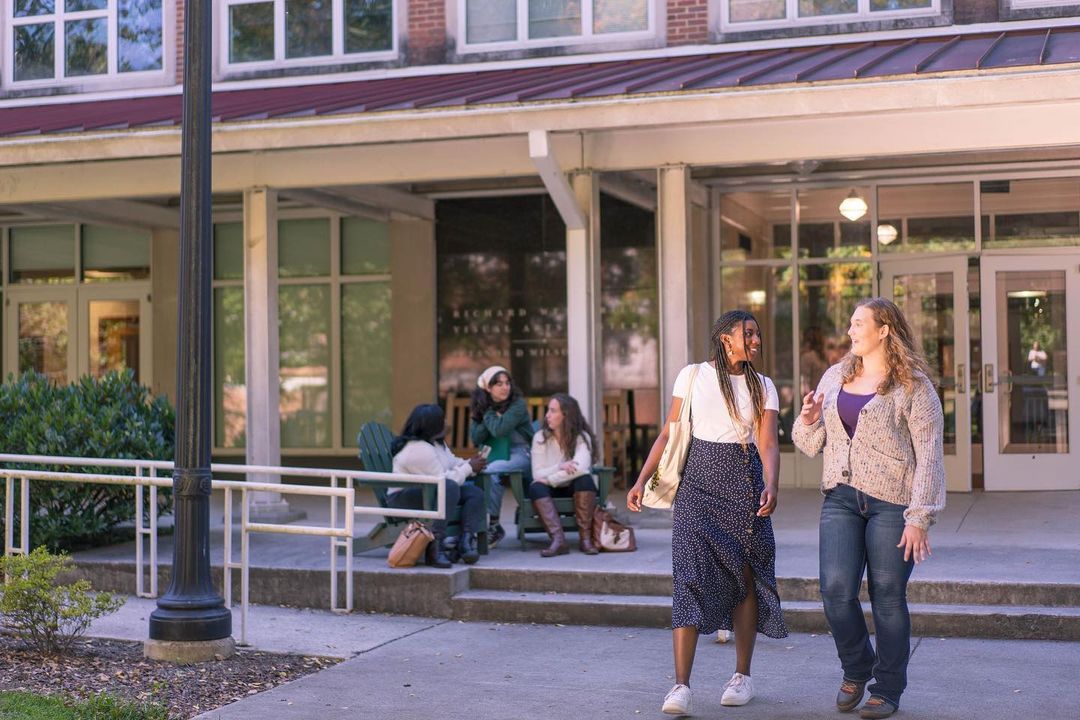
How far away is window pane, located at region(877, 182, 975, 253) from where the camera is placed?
12.7 meters

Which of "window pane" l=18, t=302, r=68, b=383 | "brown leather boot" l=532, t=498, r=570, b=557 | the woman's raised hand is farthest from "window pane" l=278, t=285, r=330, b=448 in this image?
the woman's raised hand

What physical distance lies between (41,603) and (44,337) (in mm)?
10590

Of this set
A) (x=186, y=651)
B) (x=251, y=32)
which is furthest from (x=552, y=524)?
(x=251, y=32)

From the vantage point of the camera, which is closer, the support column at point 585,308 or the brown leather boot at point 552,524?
the brown leather boot at point 552,524

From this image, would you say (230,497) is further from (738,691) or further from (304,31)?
(304,31)

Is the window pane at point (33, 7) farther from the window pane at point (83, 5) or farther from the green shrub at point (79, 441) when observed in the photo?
the green shrub at point (79, 441)

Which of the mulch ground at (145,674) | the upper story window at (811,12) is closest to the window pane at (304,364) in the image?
the upper story window at (811,12)

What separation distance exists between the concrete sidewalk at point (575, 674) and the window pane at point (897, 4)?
21.9ft

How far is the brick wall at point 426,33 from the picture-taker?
1331 centimetres

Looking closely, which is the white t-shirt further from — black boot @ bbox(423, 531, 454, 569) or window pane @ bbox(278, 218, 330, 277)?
window pane @ bbox(278, 218, 330, 277)

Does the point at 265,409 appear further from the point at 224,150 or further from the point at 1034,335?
the point at 1034,335

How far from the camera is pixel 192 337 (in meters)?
6.92

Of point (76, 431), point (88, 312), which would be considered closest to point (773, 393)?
point (76, 431)

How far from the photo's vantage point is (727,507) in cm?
579
